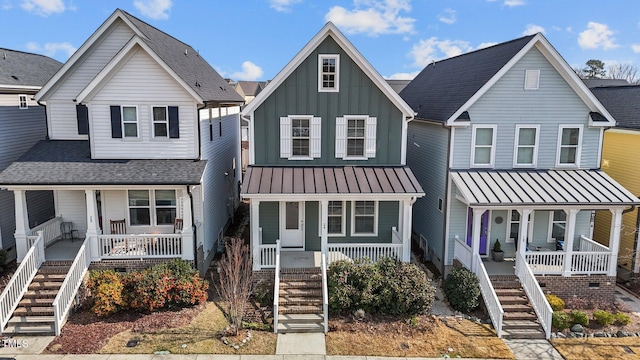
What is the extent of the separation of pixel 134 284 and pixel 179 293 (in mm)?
1510

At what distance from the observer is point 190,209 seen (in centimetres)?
1555

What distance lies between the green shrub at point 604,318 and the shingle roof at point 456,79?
333 inches

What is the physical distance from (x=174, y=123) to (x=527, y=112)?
13.7 meters

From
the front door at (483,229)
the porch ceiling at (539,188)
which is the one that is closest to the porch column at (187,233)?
the porch ceiling at (539,188)

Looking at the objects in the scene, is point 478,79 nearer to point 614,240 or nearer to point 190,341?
point 614,240

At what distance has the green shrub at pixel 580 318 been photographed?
45.1 feet

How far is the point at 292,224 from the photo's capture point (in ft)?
56.1

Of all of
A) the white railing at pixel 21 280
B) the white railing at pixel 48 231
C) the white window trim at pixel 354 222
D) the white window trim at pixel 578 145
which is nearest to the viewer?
the white railing at pixel 21 280

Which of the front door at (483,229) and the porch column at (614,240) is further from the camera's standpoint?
the front door at (483,229)

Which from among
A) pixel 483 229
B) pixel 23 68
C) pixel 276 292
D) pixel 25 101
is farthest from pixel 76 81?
pixel 483 229

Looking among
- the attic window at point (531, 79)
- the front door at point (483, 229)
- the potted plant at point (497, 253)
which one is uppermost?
the attic window at point (531, 79)

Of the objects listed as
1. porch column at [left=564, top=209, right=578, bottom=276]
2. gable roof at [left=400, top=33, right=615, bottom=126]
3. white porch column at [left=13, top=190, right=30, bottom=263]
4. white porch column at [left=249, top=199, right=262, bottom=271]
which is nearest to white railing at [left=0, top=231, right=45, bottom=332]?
white porch column at [left=13, top=190, right=30, bottom=263]

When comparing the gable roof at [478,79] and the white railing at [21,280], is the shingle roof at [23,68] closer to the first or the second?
the white railing at [21,280]

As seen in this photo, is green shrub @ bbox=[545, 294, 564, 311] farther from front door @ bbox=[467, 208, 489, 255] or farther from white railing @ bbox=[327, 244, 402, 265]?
white railing @ bbox=[327, 244, 402, 265]
